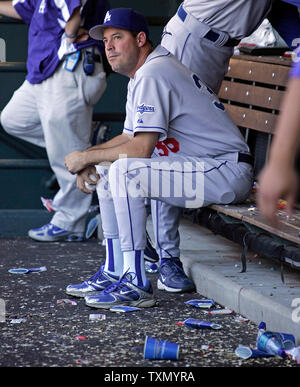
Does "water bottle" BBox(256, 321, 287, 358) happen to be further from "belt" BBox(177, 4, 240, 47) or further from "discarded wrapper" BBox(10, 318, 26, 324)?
"belt" BBox(177, 4, 240, 47)

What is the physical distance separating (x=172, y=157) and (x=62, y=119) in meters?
1.68

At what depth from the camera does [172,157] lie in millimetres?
4363

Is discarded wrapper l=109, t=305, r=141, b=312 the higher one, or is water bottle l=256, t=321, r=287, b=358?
water bottle l=256, t=321, r=287, b=358

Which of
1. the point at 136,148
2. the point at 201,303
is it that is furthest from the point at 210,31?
the point at 201,303

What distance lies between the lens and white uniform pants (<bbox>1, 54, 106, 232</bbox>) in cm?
582

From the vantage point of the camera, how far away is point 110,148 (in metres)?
4.39

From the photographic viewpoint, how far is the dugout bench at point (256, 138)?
4223 millimetres

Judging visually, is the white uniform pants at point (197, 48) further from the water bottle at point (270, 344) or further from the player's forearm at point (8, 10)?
the water bottle at point (270, 344)

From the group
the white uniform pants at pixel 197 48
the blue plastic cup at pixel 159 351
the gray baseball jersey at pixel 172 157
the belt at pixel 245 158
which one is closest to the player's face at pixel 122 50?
the gray baseball jersey at pixel 172 157

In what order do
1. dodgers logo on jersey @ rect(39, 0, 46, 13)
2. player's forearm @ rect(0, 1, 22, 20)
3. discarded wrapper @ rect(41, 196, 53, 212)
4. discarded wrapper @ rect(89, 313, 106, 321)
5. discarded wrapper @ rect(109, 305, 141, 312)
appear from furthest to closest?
1. discarded wrapper @ rect(41, 196, 53, 212)
2. player's forearm @ rect(0, 1, 22, 20)
3. dodgers logo on jersey @ rect(39, 0, 46, 13)
4. discarded wrapper @ rect(109, 305, 141, 312)
5. discarded wrapper @ rect(89, 313, 106, 321)

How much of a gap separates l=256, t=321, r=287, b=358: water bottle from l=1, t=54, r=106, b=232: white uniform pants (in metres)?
2.66

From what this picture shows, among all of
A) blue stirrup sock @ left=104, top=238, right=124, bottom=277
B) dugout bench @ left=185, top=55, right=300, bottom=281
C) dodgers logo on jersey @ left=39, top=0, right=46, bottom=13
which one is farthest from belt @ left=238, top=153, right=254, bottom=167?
dodgers logo on jersey @ left=39, top=0, right=46, bottom=13
